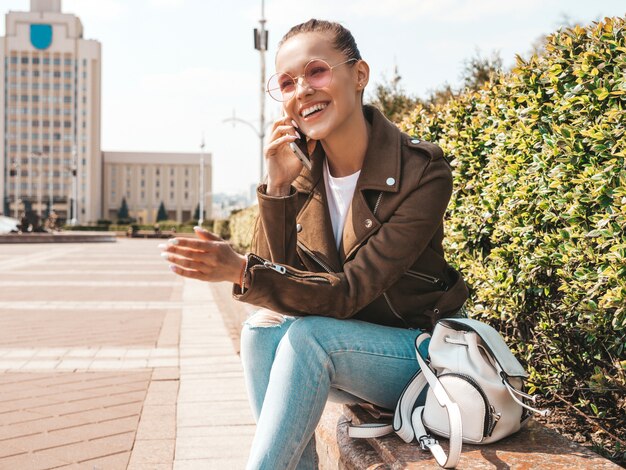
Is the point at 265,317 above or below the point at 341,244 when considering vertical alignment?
below

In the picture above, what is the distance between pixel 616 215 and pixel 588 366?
64 cm

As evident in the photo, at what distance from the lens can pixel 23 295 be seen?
31.2ft

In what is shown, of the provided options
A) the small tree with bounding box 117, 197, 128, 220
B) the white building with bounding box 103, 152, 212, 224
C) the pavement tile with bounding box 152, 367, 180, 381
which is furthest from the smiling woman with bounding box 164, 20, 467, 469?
the white building with bounding box 103, 152, 212, 224

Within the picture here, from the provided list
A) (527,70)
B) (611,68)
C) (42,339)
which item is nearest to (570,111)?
(611,68)

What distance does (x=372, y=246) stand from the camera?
2.10 metres

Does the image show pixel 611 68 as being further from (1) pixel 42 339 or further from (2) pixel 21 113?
(2) pixel 21 113

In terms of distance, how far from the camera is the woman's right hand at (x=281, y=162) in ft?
7.72

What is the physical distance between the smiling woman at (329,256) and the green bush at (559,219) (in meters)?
0.45

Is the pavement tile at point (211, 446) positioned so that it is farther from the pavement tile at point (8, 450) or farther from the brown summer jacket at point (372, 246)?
the brown summer jacket at point (372, 246)

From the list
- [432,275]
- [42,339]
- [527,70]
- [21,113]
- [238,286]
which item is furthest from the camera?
[21,113]

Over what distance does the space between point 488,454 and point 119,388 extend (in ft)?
9.95

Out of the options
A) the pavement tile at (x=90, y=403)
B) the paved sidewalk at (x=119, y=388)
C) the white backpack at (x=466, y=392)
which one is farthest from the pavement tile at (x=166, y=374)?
the white backpack at (x=466, y=392)

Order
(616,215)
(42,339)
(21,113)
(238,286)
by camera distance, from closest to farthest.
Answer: (238,286), (616,215), (42,339), (21,113)

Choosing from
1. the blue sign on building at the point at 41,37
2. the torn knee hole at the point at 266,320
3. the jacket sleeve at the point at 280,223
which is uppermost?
the blue sign on building at the point at 41,37
